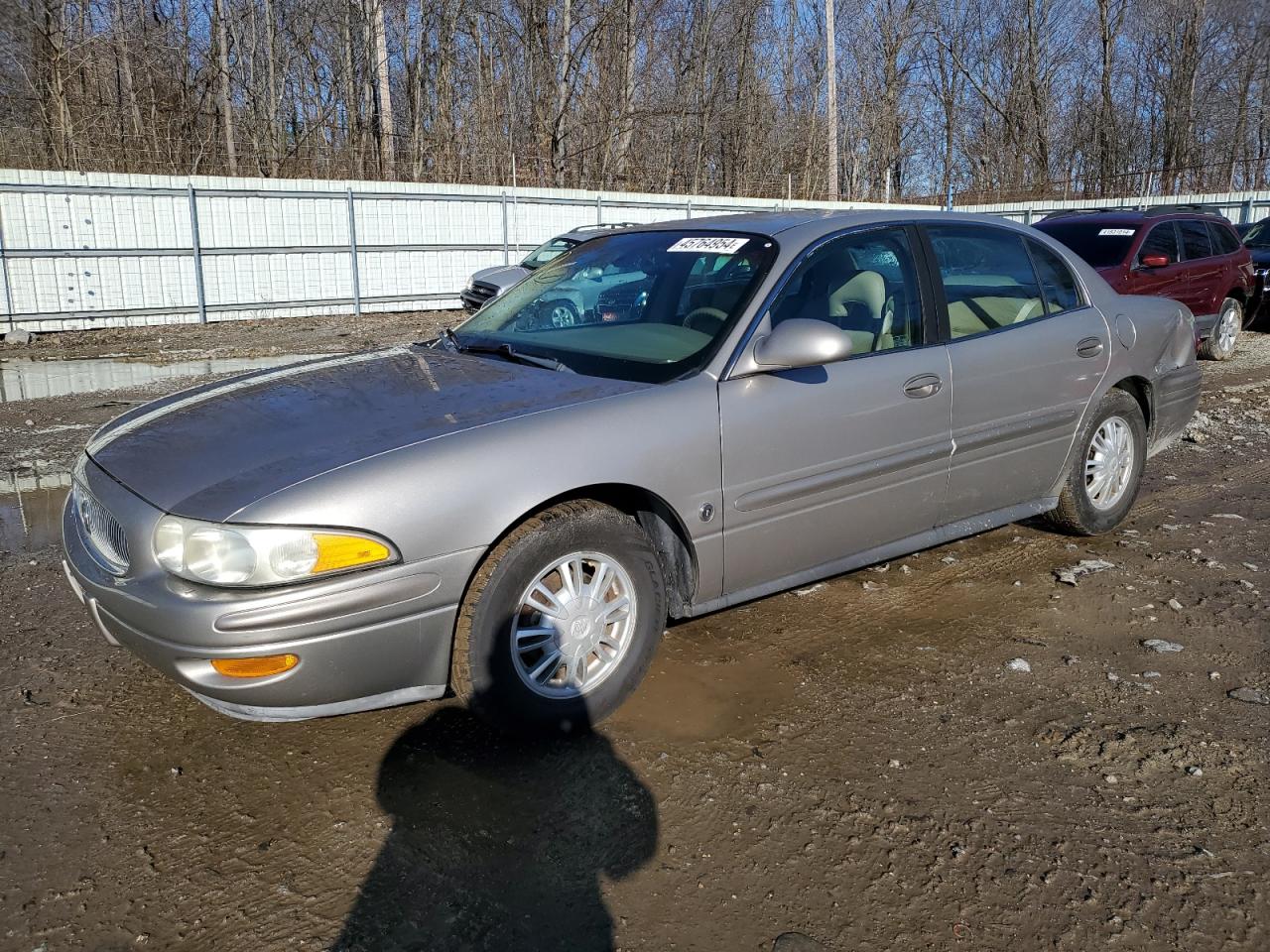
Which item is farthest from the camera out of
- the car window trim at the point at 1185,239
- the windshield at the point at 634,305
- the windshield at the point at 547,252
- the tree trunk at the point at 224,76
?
the tree trunk at the point at 224,76

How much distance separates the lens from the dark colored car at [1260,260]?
13.8 m

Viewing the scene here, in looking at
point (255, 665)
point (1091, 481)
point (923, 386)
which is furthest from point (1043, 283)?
point (255, 665)

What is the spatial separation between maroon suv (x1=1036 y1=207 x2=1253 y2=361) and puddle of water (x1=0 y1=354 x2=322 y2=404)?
8.70 metres

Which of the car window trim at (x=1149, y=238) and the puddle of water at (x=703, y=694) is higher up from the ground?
the car window trim at (x=1149, y=238)

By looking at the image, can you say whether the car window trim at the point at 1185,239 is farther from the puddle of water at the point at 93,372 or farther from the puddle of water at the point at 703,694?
the puddle of water at the point at 93,372

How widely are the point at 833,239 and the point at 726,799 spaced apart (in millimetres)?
2192

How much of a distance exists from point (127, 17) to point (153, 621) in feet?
79.2

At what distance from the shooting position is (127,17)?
2197 centimetres

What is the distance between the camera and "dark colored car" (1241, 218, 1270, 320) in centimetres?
1380

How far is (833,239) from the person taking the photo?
388 centimetres

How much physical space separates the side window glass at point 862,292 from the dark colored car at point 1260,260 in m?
11.8

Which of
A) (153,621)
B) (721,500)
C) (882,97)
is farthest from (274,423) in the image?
(882,97)

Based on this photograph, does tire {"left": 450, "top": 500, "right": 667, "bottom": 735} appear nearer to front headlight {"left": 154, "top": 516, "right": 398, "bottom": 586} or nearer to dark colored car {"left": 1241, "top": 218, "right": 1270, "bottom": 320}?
front headlight {"left": 154, "top": 516, "right": 398, "bottom": 586}

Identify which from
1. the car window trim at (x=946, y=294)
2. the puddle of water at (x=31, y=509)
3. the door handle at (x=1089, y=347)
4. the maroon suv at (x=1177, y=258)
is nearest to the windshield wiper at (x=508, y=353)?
the car window trim at (x=946, y=294)
